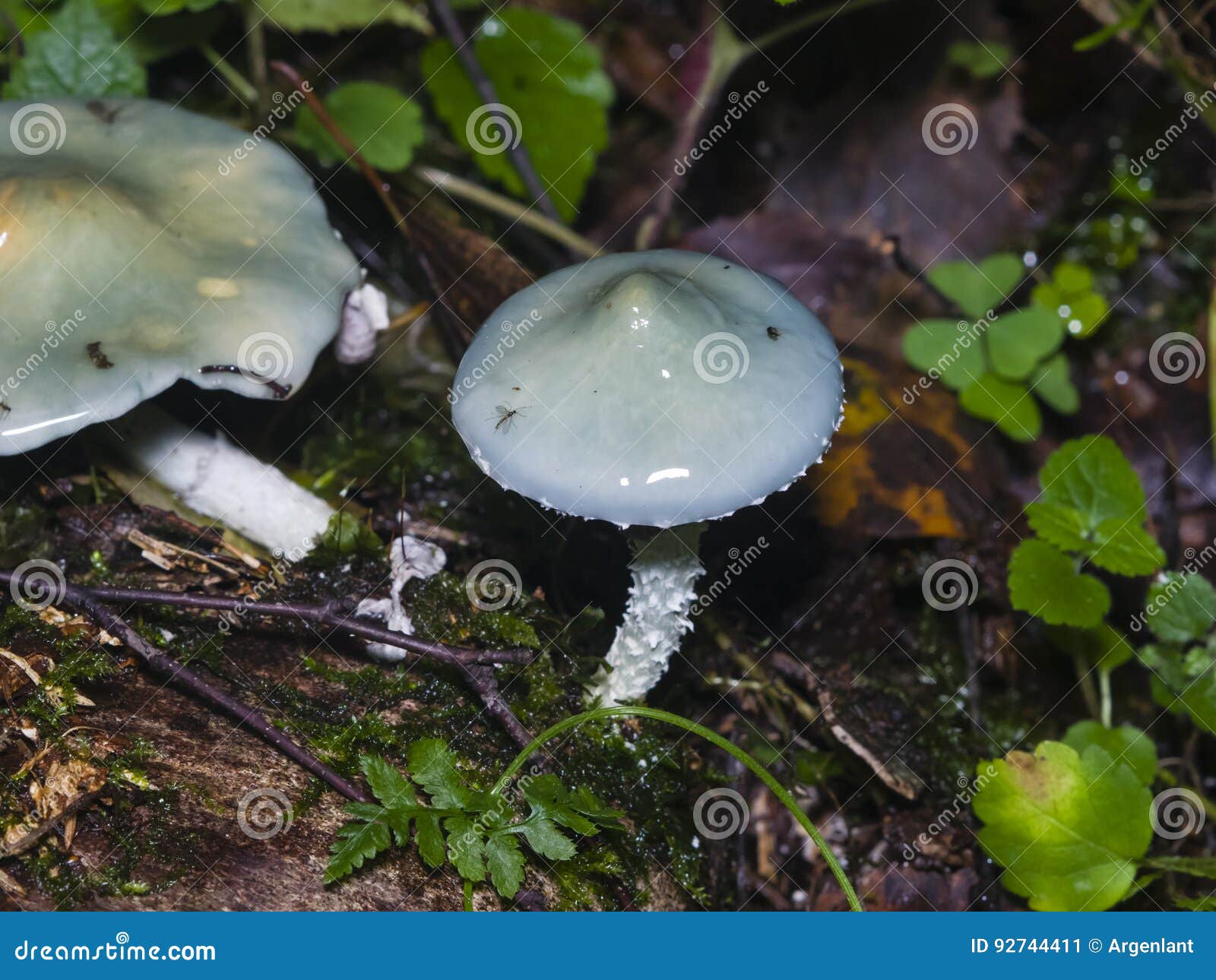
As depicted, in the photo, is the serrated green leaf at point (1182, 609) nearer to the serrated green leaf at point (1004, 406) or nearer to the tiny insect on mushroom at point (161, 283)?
the serrated green leaf at point (1004, 406)

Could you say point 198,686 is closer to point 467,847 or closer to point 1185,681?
point 467,847

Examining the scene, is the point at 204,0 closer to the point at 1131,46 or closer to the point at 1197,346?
the point at 1131,46

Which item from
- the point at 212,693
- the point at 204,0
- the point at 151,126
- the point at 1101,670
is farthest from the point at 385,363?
the point at 1101,670

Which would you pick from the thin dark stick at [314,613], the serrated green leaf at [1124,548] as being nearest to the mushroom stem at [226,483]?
the thin dark stick at [314,613]

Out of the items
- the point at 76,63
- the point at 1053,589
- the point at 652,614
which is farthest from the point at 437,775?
the point at 76,63

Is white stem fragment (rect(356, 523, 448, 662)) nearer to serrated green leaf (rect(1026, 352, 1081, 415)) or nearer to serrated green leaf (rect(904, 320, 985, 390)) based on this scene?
serrated green leaf (rect(904, 320, 985, 390))

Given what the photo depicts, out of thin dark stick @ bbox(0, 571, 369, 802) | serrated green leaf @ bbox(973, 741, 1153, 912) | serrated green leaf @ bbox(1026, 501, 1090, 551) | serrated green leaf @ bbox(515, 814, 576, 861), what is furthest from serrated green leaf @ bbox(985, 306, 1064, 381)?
thin dark stick @ bbox(0, 571, 369, 802)
